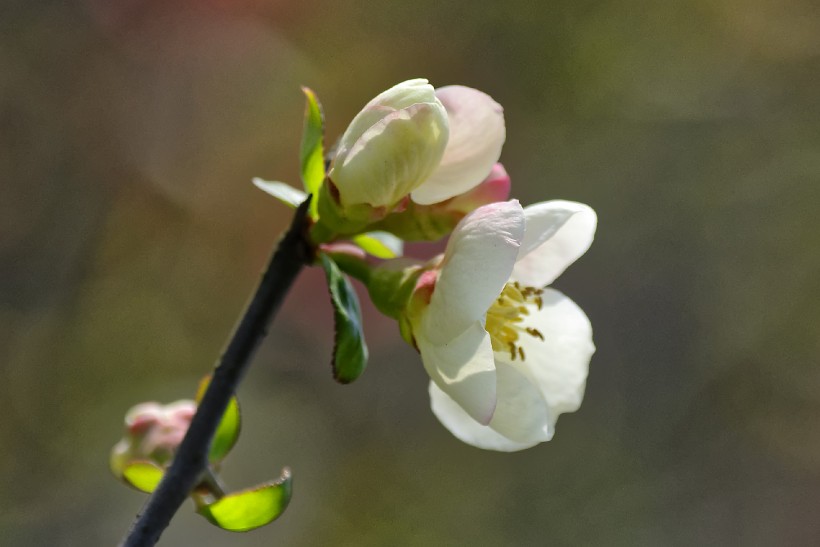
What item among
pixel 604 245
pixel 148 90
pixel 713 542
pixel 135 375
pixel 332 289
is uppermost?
pixel 332 289

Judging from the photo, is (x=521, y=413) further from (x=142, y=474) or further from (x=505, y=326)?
(x=142, y=474)

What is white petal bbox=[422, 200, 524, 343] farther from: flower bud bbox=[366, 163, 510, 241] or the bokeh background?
the bokeh background

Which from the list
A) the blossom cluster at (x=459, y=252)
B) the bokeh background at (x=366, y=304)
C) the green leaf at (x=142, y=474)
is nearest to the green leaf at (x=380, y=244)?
the blossom cluster at (x=459, y=252)

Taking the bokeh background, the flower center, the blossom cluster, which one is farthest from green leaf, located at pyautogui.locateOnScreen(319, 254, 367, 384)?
the bokeh background

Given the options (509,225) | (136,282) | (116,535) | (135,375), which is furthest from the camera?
(136,282)

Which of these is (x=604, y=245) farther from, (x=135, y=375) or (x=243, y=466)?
(x=135, y=375)

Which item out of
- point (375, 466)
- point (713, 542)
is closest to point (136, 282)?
point (375, 466)

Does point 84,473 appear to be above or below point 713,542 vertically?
below
